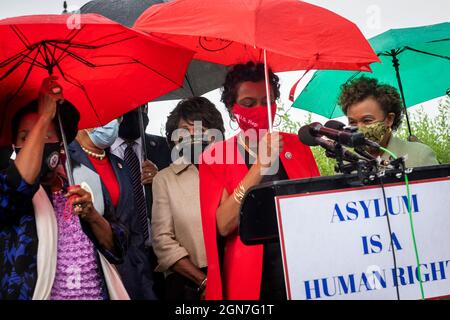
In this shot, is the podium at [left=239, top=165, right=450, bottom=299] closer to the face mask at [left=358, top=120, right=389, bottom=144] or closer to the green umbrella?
the face mask at [left=358, top=120, right=389, bottom=144]

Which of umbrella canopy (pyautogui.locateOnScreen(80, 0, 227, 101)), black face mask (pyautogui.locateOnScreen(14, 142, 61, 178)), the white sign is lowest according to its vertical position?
the white sign

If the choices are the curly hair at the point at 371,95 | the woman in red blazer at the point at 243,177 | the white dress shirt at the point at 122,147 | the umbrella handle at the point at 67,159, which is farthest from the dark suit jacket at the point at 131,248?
the curly hair at the point at 371,95

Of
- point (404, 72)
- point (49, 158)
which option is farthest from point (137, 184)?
point (404, 72)

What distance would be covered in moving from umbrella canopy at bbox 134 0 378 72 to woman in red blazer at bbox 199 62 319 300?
373 millimetres

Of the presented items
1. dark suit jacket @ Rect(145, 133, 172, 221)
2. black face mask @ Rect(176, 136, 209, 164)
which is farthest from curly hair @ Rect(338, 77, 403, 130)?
dark suit jacket @ Rect(145, 133, 172, 221)

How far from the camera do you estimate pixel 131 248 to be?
5160 millimetres

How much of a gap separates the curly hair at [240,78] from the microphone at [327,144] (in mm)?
1003

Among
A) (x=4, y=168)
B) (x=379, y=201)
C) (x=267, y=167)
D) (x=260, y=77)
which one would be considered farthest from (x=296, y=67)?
(x=4, y=168)

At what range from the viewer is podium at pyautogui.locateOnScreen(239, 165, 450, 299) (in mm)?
3383

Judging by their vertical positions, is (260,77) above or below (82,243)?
above

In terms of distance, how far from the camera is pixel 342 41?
4.39 meters
